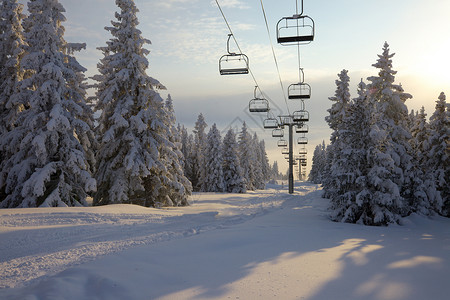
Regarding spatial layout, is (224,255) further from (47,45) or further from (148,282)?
(47,45)

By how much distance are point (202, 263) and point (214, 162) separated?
4019 cm

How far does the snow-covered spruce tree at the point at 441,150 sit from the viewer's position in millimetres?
26500

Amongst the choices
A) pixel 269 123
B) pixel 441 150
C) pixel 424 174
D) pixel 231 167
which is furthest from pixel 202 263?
pixel 231 167

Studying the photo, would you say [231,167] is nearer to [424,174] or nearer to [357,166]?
[424,174]

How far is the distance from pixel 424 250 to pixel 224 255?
708cm

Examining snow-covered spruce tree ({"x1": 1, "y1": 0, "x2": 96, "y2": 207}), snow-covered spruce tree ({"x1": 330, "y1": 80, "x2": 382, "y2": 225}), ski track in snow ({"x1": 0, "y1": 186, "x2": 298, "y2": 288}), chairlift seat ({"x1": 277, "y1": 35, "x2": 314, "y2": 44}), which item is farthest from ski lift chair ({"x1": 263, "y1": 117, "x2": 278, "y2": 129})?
chairlift seat ({"x1": 277, "y1": 35, "x2": 314, "y2": 44})

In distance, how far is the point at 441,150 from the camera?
26688mm

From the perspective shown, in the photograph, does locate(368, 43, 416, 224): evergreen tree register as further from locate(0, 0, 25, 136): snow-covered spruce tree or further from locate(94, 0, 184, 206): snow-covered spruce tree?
locate(0, 0, 25, 136): snow-covered spruce tree

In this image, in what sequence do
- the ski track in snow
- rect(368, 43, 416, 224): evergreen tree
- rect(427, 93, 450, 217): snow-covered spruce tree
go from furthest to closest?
rect(427, 93, 450, 217): snow-covered spruce tree → rect(368, 43, 416, 224): evergreen tree → the ski track in snow

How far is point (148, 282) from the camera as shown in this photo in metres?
6.16

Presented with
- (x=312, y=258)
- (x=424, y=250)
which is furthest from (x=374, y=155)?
(x=312, y=258)

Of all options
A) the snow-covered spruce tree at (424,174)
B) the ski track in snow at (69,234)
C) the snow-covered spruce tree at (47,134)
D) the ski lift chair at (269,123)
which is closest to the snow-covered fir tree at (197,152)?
the ski lift chair at (269,123)

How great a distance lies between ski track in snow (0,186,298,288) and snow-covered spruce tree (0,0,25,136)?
1306 centimetres

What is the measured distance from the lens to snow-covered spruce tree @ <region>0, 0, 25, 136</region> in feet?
74.8
